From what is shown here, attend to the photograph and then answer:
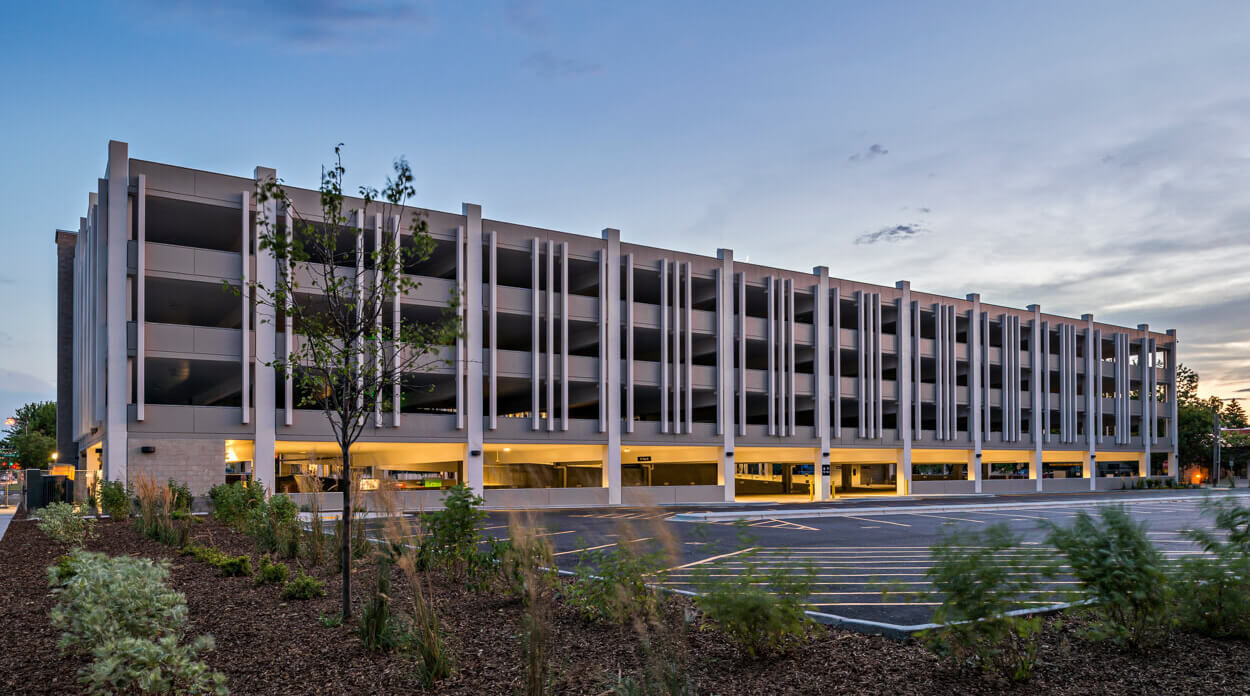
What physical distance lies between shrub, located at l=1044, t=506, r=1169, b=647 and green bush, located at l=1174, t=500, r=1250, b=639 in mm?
555

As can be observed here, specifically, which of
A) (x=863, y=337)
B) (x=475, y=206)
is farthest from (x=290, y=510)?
(x=863, y=337)

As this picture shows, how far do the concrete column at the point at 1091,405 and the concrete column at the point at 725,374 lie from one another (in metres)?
31.2

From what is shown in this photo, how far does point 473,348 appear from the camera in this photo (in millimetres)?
35156

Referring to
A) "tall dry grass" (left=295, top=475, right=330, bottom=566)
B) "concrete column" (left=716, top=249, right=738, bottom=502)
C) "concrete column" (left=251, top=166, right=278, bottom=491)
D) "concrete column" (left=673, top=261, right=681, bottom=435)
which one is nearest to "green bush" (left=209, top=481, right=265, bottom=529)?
"tall dry grass" (left=295, top=475, right=330, bottom=566)

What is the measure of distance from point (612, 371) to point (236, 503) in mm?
19847

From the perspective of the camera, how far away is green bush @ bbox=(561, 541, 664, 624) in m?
7.85

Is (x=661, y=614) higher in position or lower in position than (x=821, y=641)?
higher

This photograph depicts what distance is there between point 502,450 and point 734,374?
40.8ft

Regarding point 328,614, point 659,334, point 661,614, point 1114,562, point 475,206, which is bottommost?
point 328,614

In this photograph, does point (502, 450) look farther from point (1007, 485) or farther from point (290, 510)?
point (1007, 485)

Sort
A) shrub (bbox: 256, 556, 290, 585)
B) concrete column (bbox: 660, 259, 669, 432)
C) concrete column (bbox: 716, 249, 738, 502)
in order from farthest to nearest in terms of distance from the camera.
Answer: concrete column (bbox: 716, 249, 738, 502) → concrete column (bbox: 660, 259, 669, 432) → shrub (bbox: 256, 556, 290, 585)

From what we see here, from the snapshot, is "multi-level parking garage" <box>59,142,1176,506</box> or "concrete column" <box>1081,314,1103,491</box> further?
"concrete column" <box>1081,314,1103,491</box>

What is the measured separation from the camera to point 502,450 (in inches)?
1620

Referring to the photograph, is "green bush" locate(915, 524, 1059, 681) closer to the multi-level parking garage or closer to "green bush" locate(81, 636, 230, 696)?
"green bush" locate(81, 636, 230, 696)
